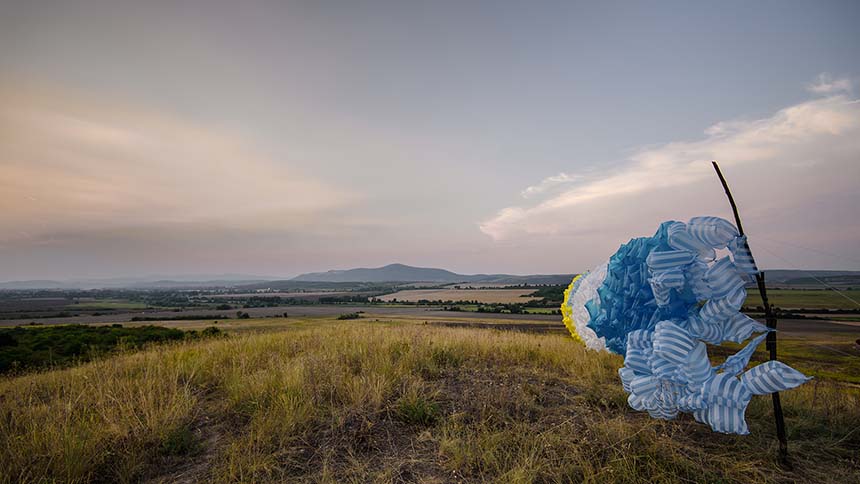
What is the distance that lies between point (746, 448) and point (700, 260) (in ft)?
9.53

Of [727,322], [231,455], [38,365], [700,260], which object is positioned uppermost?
[700,260]

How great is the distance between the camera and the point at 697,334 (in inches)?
188

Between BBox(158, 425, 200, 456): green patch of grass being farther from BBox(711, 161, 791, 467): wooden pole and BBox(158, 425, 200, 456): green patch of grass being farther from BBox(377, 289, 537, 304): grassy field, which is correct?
BBox(377, 289, 537, 304): grassy field

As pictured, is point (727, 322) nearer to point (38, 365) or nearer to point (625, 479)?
point (625, 479)

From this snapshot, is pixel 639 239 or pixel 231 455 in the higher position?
pixel 639 239

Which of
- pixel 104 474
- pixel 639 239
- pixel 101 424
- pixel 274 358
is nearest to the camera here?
pixel 104 474

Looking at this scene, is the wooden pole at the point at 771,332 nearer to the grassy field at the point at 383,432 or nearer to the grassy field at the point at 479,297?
the grassy field at the point at 383,432

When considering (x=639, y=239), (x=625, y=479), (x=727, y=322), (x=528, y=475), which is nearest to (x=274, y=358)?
(x=528, y=475)

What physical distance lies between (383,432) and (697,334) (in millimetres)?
4723

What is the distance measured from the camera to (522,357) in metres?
10.3

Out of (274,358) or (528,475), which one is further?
(274,358)

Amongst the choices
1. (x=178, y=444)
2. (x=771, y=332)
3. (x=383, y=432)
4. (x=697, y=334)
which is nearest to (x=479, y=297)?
(x=383, y=432)

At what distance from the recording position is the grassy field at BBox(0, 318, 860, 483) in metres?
4.39

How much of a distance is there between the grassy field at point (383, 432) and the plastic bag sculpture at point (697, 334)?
0.83 m
